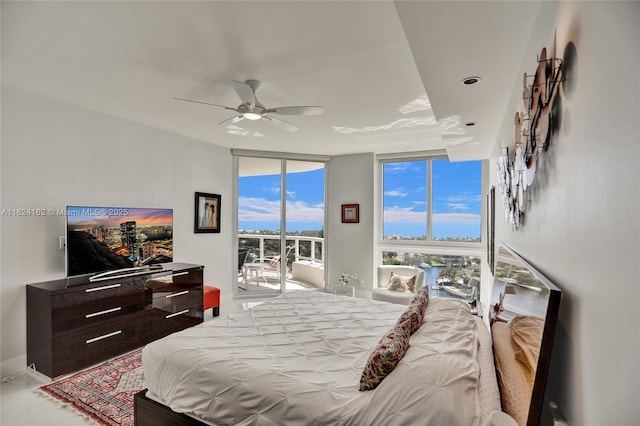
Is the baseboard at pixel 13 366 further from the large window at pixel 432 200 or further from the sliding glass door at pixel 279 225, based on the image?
the large window at pixel 432 200

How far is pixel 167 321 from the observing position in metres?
3.89

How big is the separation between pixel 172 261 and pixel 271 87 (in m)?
2.86

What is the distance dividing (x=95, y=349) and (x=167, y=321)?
0.82 meters

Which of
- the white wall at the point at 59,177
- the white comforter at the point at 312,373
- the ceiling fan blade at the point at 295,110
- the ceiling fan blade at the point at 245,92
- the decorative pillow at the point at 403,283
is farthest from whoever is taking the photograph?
the decorative pillow at the point at 403,283

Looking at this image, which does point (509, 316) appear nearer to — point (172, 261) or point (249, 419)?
point (249, 419)

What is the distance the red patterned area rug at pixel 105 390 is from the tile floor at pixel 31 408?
6 cm

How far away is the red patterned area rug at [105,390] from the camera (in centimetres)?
242

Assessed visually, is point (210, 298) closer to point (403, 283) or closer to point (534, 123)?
point (403, 283)

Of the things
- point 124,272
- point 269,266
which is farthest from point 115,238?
point 269,266

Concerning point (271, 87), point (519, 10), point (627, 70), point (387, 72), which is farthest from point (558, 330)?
point (271, 87)

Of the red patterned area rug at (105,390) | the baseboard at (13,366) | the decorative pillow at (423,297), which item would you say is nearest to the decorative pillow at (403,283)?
the decorative pillow at (423,297)

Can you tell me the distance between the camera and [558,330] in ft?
3.49

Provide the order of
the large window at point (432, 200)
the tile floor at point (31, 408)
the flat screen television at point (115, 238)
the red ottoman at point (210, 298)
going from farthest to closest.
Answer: the large window at point (432, 200), the red ottoman at point (210, 298), the flat screen television at point (115, 238), the tile floor at point (31, 408)

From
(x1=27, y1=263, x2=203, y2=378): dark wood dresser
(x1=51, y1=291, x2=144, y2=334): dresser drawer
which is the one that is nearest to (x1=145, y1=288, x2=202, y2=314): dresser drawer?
(x1=27, y1=263, x2=203, y2=378): dark wood dresser
